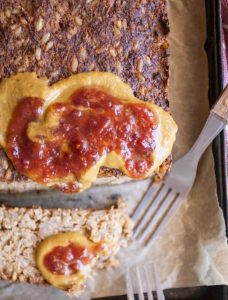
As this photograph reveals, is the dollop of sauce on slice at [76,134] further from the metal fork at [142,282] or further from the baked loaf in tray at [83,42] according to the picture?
the metal fork at [142,282]

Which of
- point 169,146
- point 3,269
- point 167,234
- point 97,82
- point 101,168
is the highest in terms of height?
point 97,82

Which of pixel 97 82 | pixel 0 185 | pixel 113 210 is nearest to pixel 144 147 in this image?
pixel 97 82

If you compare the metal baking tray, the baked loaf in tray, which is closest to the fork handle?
the metal baking tray

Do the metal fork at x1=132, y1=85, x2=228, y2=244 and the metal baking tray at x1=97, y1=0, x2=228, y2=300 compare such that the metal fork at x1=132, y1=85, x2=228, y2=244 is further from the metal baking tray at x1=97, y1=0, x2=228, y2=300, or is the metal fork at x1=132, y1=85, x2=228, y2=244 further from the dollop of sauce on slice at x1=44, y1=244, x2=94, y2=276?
the dollop of sauce on slice at x1=44, y1=244, x2=94, y2=276

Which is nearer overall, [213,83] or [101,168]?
[101,168]

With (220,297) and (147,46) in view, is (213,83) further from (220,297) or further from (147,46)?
(220,297)
